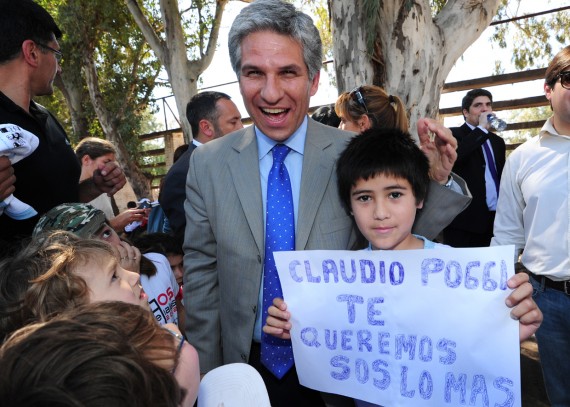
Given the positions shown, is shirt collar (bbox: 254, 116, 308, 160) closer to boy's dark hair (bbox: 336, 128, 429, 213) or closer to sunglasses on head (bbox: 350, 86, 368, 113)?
boy's dark hair (bbox: 336, 128, 429, 213)

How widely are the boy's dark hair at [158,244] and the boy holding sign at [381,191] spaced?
179 cm

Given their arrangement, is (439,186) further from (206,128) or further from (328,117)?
(206,128)

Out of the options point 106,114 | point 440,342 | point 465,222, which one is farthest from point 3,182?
point 106,114

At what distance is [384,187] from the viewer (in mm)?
1624

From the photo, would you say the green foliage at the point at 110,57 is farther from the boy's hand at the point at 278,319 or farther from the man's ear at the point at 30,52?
the boy's hand at the point at 278,319

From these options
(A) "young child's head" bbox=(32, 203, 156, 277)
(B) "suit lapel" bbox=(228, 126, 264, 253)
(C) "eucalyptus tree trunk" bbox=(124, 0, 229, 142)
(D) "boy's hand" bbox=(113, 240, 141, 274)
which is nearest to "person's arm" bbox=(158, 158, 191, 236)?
(D) "boy's hand" bbox=(113, 240, 141, 274)

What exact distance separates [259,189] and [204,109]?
2454mm

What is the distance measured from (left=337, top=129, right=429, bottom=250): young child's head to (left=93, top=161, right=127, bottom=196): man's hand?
1.47 m

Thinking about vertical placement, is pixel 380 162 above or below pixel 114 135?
above

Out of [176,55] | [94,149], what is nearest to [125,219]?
[94,149]

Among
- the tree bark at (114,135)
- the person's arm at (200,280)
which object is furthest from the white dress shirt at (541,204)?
the tree bark at (114,135)

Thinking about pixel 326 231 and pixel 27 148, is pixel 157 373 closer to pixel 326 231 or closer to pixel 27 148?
pixel 326 231

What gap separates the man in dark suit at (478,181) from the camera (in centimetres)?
413

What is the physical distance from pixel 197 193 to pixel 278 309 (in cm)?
57
